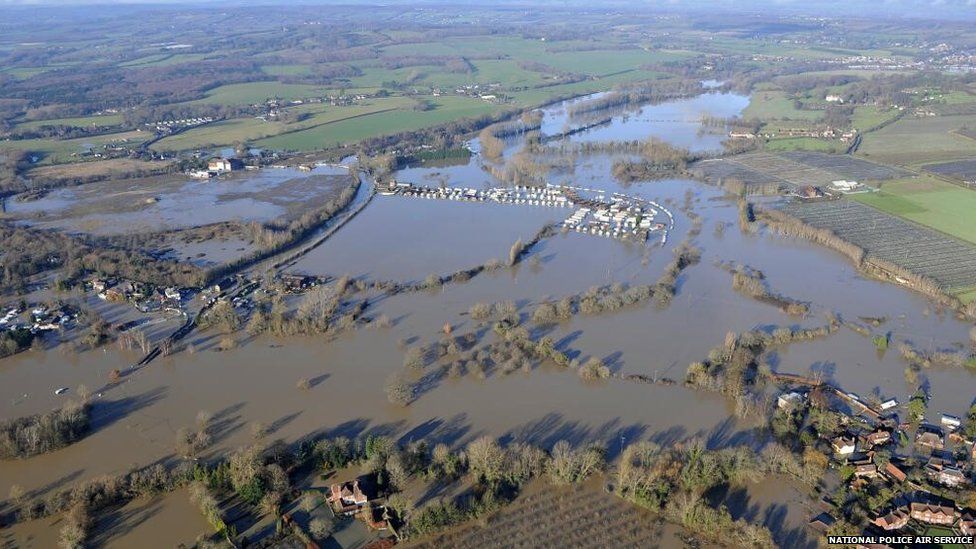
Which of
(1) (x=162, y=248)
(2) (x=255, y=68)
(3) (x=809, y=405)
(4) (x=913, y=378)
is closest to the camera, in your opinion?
(3) (x=809, y=405)

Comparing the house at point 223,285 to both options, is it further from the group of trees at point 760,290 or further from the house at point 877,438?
the house at point 877,438

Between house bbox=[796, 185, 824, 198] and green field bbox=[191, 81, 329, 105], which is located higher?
green field bbox=[191, 81, 329, 105]

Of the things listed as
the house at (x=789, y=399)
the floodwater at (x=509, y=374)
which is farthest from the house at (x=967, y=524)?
the house at (x=789, y=399)

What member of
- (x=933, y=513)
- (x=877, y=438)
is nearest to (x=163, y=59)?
(x=877, y=438)

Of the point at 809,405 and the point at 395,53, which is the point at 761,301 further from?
the point at 395,53

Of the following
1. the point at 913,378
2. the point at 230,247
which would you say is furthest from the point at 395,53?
the point at 913,378

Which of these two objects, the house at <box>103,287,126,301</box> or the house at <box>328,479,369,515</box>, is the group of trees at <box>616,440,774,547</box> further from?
the house at <box>103,287,126,301</box>

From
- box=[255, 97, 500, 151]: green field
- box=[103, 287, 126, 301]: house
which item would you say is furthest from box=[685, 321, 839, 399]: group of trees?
box=[255, 97, 500, 151]: green field
